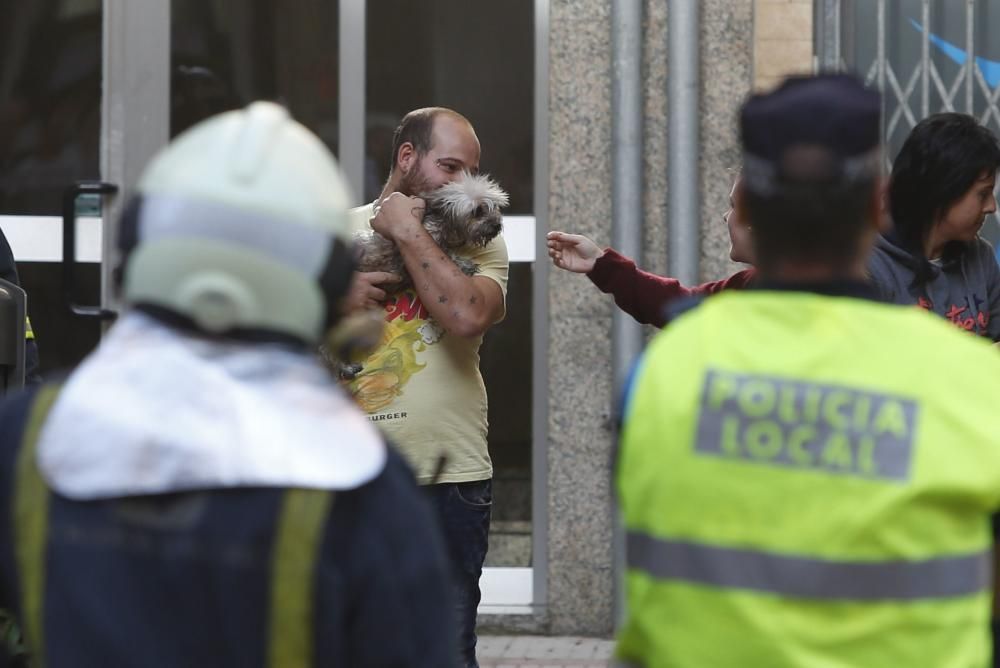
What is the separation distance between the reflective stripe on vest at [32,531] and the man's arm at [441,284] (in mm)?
2328

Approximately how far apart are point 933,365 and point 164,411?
0.84 m

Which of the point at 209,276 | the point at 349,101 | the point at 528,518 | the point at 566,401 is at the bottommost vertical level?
the point at 528,518

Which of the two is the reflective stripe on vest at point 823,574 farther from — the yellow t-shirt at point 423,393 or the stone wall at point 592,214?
the stone wall at point 592,214

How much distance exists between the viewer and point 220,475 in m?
1.66

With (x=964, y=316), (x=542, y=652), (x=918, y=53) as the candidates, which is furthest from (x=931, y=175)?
(x=542, y=652)

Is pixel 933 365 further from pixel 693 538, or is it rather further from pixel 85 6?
pixel 85 6

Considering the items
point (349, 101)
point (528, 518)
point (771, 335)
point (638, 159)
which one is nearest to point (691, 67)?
point (638, 159)

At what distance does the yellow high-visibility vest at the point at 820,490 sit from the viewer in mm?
1831

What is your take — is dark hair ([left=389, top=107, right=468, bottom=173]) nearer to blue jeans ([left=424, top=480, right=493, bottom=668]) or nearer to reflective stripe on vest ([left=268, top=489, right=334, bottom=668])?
blue jeans ([left=424, top=480, right=493, bottom=668])

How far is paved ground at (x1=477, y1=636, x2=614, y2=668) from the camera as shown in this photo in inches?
232

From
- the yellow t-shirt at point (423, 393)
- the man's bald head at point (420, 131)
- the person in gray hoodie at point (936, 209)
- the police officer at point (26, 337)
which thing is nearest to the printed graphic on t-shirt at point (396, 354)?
the yellow t-shirt at point (423, 393)

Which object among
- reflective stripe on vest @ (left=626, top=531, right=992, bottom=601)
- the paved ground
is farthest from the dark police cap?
the paved ground

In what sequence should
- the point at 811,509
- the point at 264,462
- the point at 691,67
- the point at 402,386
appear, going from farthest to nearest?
the point at 691,67
the point at 402,386
the point at 811,509
the point at 264,462

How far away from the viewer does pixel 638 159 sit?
6.20 metres
